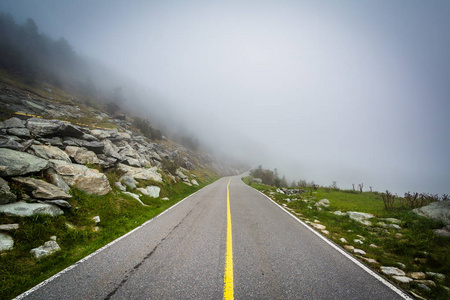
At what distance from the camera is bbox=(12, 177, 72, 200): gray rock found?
216 inches

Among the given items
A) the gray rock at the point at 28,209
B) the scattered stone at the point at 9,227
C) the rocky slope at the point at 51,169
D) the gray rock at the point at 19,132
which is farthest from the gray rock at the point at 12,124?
the scattered stone at the point at 9,227

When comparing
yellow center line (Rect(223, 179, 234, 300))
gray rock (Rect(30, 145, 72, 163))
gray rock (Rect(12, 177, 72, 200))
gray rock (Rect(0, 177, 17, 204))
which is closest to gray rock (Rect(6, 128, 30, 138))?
gray rock (Rect(30, 145, 72, 163))

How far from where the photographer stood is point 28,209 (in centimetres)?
495

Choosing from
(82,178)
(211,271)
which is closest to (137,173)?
(82,178)

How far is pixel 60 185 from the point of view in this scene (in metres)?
6.62

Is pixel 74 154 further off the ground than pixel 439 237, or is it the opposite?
pixel 439 237

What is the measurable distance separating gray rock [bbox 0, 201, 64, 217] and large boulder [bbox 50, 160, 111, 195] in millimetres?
2210

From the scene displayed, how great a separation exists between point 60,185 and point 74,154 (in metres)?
3.76

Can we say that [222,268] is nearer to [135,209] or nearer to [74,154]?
[135,209]

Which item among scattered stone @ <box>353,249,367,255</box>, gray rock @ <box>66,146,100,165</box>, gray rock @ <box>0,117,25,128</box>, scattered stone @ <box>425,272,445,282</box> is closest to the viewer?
scattered stone @ <box>425,272,445,282</box>

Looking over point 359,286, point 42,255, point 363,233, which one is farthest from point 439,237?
point 42,255

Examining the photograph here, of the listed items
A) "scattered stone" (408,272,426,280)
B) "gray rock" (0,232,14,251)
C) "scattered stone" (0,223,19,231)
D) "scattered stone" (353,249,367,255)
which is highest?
"scattered stone" (408,272,426,280)

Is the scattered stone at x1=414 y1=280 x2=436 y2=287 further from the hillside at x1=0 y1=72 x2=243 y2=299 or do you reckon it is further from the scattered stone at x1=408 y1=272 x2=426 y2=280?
the hillside at x1=0 y1=72 x2=243 y2=299

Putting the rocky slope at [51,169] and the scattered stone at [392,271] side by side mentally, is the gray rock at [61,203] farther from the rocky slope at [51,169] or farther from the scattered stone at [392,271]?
the scattered stone at [392,271]
